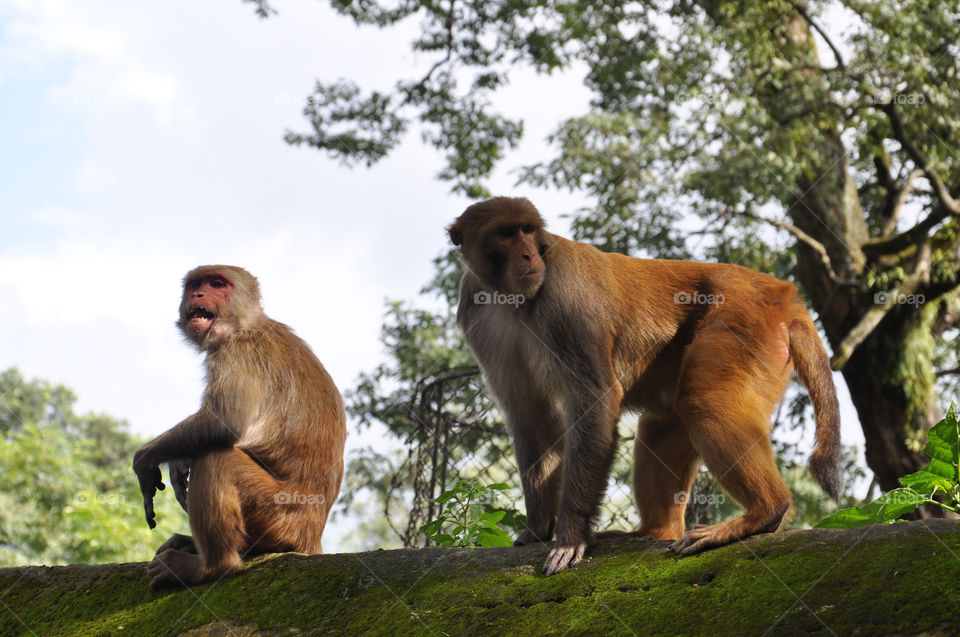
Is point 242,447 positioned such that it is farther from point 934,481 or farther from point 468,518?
point 934,481

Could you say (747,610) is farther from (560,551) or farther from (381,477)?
(381,477)

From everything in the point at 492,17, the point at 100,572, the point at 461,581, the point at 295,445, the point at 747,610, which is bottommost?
the point at 747,610

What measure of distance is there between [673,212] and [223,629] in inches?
337

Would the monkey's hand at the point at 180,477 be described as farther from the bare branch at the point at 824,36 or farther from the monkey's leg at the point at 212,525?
the bare branch at the point at 824,36

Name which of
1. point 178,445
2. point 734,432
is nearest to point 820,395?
point 734,432

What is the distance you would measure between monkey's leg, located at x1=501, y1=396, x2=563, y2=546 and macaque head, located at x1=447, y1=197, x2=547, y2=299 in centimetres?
63

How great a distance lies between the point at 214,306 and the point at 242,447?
834 mm

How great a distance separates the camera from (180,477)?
4098 millimetres

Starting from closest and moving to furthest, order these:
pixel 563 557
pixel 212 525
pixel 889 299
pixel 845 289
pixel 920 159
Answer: pixel 563 557
pixel 212 525
pixel 889 299
pixel 920 159
pixel 845 289

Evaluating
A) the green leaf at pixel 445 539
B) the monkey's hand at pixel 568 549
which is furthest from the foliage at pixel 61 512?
the monkey's hand at pixel 568 549

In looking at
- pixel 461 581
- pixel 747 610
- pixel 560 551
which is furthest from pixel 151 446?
pixel 747 610

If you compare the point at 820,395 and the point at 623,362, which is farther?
the point at 623,362

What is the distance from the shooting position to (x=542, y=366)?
Answer: 13.3ft

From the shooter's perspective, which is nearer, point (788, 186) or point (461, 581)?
point (461, 581)
